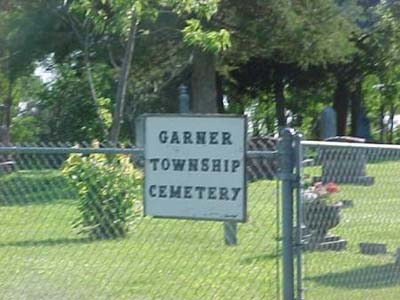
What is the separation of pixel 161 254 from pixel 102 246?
0.43 metres

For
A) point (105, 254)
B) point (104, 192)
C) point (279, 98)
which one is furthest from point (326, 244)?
point (279, 98)

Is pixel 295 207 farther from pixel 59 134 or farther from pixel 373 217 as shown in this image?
pixel 59 134

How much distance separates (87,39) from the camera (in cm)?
2006

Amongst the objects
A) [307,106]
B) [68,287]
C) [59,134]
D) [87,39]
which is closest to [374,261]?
[68,287]

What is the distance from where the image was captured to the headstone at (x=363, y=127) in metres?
37.5

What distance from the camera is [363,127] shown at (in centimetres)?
3828

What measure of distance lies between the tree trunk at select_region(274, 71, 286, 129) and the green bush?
2170cm

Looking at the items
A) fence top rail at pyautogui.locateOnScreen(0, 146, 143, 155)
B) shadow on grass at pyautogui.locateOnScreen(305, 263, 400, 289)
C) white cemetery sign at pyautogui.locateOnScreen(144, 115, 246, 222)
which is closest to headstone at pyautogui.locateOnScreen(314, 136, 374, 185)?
shadow on grass at pyautogui.locateOnScreen(305, 263, 400, 289)

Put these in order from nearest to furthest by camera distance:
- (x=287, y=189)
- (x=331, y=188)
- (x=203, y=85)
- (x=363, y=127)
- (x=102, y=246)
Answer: (x=287, y=189) → (x=102, y=246) → (x=331, y=188) → (x=203, y=85) → (x=363, y=127)

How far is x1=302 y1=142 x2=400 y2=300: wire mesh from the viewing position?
26.0 ft

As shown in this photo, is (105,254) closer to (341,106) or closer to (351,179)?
(351,179)

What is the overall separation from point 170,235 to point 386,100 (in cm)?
3366

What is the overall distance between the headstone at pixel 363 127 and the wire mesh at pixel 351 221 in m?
28.3

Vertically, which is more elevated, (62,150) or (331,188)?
(62,150)
